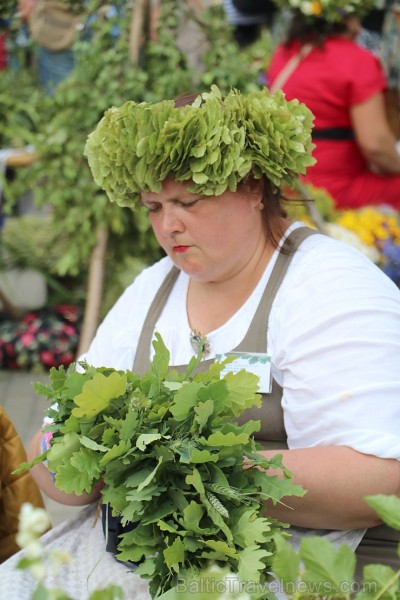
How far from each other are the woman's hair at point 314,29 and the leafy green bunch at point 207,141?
2.11 meters

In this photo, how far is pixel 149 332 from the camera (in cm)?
187

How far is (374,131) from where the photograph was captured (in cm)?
369

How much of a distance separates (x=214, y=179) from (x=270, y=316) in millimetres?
292

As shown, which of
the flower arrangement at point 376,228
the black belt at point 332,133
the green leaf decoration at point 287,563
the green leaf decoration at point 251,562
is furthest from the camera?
the black belt at point 332,133

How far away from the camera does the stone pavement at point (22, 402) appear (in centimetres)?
363

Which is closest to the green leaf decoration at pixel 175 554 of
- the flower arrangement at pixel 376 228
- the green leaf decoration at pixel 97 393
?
the green leaf decoration at pixel 97 393

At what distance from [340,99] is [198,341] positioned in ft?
7.06

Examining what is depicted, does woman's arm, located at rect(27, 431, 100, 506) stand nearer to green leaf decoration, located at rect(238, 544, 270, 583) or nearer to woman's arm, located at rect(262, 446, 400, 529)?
woman's arm, located at rect(262, 446, 400, 529)

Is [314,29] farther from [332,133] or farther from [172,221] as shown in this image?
[172,221]

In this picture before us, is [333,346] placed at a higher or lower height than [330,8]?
higher

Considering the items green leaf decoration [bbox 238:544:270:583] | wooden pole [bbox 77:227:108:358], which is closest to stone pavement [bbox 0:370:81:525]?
wooden pole [bbox 77:227:108:358]

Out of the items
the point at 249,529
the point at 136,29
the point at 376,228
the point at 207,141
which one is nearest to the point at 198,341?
the point at 207,141

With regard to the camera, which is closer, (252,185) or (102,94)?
(252,185)

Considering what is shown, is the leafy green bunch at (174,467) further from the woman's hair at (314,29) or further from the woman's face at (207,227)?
the woman's hair at (314,29)
